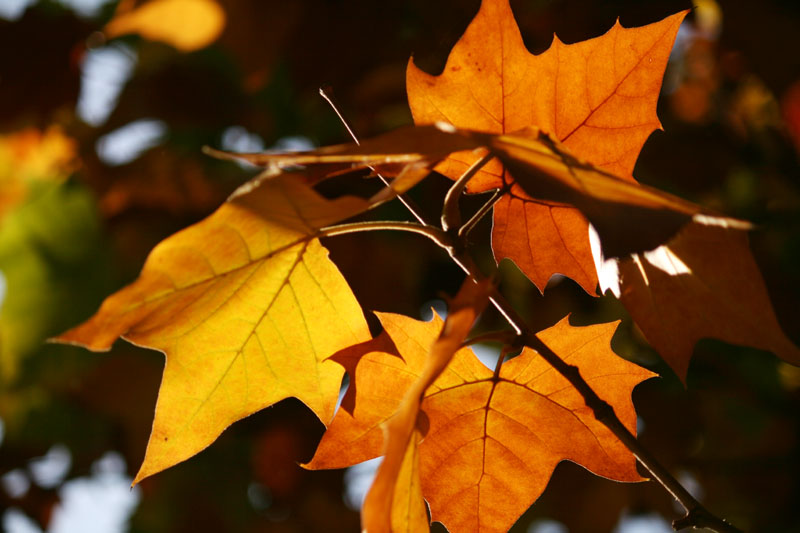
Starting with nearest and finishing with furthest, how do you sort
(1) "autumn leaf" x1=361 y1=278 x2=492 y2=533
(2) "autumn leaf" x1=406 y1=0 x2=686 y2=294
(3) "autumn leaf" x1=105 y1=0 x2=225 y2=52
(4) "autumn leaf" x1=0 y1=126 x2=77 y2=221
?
1. (1) "autumn leaf" x1=361 y1=278 x2=492 y2=533
2. (2) "autumn leaf" x1=406 y1=0 x2=686 y2=294
3. (3) "autumn leaf" x1=105 y1=0 x2=225 y2=52
4. (4) "autumn leaf" x1=0 y1=126 x2=77 y2=221

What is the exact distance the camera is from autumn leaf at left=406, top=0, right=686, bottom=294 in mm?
700

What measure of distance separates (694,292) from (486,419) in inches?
10.1

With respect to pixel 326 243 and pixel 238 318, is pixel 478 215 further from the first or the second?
pixel 326 243

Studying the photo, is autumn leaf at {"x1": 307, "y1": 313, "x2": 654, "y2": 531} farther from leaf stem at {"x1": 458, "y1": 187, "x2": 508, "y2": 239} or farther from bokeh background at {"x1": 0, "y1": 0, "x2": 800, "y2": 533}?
bokeh background at {"x1": 0, "y1": 0, "x2": 800, "y2": 533}

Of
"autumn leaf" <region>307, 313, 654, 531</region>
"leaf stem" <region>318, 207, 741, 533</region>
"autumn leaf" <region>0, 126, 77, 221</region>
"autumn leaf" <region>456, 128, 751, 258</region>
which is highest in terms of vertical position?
"autumn leaf" <region>456, 128, 751, 258</region>

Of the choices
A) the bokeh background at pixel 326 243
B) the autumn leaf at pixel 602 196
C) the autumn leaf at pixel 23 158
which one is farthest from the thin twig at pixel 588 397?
the autumn leaf at pixel 23 158

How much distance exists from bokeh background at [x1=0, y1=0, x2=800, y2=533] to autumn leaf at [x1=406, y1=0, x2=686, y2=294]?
819 millimetres

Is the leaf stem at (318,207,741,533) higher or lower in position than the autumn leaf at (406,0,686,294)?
lower

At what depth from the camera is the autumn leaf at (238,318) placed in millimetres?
596

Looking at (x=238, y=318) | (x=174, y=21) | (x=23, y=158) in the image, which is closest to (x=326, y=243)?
(x=174, y=21)

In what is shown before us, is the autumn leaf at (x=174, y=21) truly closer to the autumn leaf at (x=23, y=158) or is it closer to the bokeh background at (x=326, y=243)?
the bokeh background at (x=326, y=243)

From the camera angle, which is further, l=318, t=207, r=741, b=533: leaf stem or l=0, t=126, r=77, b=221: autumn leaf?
l=0, t=126, r=77, b=221: autumn leaf

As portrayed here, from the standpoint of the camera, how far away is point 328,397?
752mm

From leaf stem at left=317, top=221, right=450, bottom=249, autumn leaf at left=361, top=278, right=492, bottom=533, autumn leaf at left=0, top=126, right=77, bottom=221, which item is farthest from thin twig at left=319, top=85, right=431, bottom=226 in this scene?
autumn leaf at left=0, top=126, right=77, bottom=221
